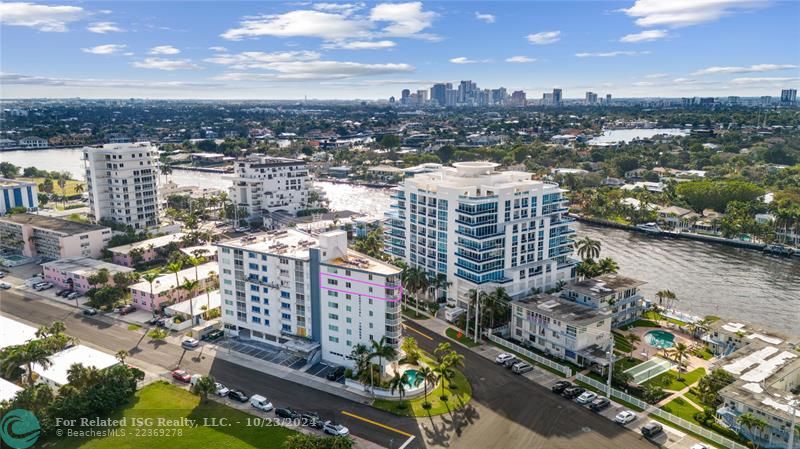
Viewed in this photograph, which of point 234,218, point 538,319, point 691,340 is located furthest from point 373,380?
point 234,218

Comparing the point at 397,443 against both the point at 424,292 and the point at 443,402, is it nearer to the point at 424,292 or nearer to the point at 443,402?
the point at 443,402

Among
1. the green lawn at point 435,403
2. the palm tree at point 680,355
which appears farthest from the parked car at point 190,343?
the palm tree at point 680,355

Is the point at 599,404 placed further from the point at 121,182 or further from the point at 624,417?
the point at 121,182

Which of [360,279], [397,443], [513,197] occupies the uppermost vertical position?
[513,197]

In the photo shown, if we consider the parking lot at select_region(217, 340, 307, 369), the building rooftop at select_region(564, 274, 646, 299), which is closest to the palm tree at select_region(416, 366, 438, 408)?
the parking lot at select_region(217, 340, 307, 369)

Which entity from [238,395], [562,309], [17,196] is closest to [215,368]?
[238,395]
